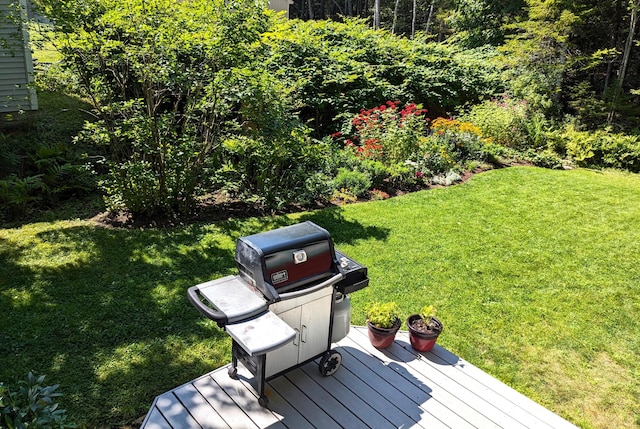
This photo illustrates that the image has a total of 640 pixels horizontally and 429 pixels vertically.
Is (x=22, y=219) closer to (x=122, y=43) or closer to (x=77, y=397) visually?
(x=122, y=43)

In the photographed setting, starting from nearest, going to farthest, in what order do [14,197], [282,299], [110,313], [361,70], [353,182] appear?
[282,299] < [110,313] < [14,197] < [353,182] < [361,70]

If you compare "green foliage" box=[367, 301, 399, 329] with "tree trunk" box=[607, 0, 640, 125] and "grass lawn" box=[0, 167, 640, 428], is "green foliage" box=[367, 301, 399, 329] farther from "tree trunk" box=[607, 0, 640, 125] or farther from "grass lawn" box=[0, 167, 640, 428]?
"tree trunk" box=[607, 0, 640, 125]

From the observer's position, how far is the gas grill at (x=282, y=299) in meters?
2.52

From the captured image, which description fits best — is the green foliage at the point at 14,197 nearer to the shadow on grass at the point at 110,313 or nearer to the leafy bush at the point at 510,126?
the shadow on grass at the point at 110,313

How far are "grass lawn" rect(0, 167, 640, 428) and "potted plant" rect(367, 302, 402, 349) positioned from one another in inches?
23.4

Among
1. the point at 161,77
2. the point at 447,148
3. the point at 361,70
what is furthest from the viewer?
the point at 361,70

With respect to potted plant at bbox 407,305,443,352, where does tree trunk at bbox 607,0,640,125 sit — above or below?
above

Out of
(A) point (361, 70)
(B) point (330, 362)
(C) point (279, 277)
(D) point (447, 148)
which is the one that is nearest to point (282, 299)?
(C) point (279, 277)

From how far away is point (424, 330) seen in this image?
3.52 metres

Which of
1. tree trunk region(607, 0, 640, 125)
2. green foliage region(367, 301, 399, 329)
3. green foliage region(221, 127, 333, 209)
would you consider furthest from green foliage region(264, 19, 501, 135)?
green foliage region(367, 301, 399, 329)

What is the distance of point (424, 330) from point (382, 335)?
37 centimetres

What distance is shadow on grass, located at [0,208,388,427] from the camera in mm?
3125

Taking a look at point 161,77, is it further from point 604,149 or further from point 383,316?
point 604,149

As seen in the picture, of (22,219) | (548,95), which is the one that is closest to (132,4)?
(22,219)
